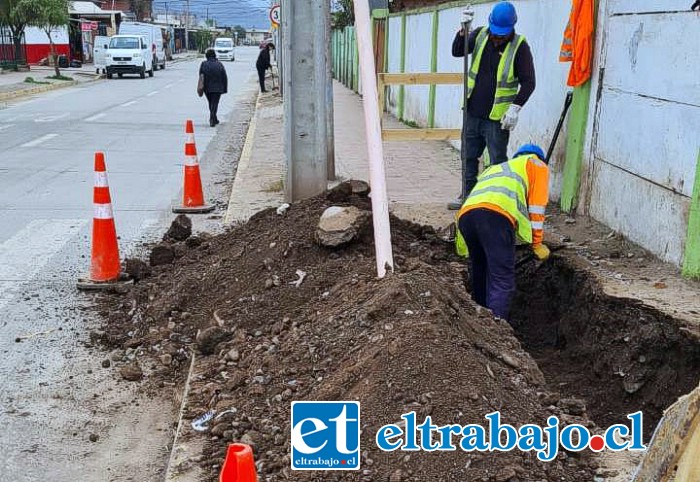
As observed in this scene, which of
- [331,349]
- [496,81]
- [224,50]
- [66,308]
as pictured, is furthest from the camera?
[224,50]

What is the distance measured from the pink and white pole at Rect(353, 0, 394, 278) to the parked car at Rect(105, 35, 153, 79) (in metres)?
35.5

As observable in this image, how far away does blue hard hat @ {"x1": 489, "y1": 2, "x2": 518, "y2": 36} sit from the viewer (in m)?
6.64

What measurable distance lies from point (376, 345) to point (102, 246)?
3.23 meters

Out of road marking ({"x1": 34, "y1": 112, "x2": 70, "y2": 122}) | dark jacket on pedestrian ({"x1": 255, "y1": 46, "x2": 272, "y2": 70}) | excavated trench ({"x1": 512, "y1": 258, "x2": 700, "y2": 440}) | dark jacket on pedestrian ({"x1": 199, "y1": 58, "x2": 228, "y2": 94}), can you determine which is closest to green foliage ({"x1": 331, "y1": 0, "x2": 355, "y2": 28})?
dark jacket on pedestrian ({"x1": 255, "y1": 46, "x2": 272, "y2": 70})

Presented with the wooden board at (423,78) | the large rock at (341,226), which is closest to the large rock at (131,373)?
the large rock at (341,226)

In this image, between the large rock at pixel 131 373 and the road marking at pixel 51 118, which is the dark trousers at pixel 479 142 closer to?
the large rock at pixel 131 373

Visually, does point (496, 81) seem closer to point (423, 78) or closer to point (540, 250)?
point (423, 78)

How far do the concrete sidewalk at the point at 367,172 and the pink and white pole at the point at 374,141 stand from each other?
8.98 ft

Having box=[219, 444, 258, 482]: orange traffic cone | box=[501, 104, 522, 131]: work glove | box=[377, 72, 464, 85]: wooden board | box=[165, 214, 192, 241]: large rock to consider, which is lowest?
box=[165, 214, 192, 241]: large rock

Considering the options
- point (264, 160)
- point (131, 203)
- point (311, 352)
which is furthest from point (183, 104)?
point (311, 352)

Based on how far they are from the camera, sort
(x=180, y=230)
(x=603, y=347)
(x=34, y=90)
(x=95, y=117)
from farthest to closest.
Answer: (x=34, y=90)
(x=95, y=117)
(x=180, y=230)
(x=603, y=347)

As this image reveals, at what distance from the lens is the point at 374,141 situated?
4527 mm

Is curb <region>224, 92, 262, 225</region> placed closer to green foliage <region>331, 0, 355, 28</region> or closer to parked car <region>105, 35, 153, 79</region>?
green foliage <region>331, 0, 355, 28</region>

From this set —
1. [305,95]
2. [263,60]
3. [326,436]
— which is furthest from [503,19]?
[263,60]
